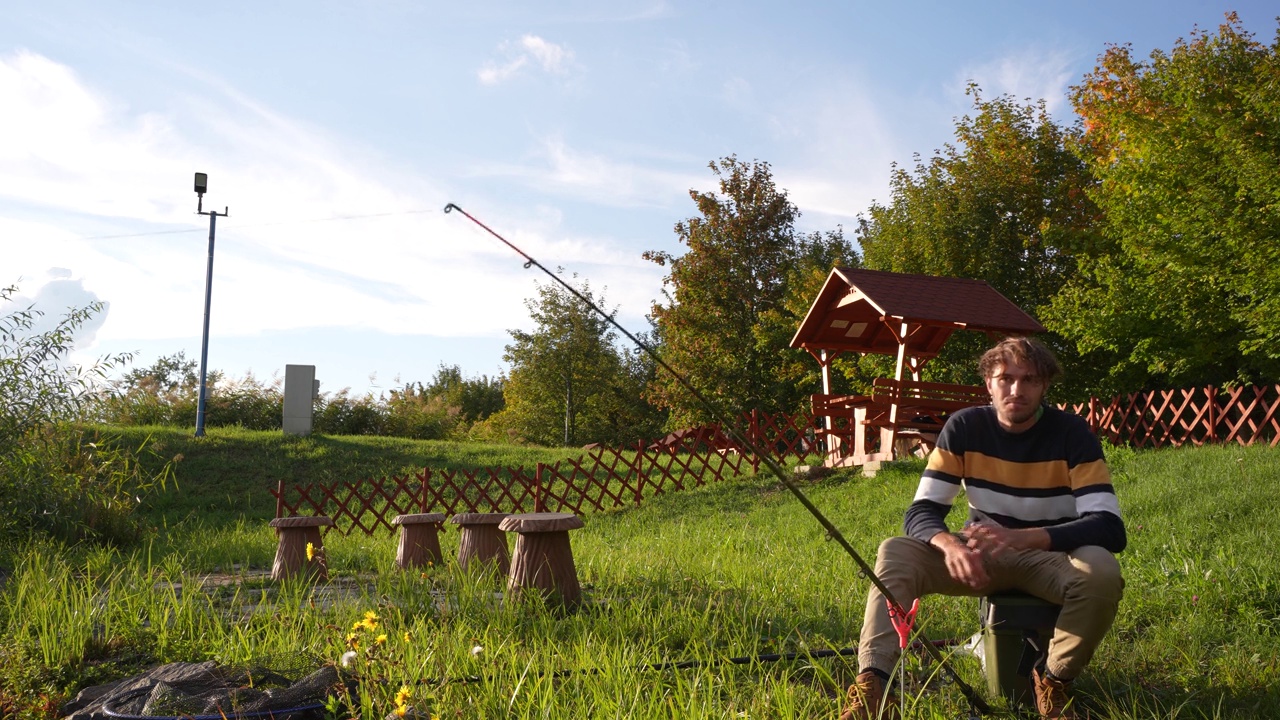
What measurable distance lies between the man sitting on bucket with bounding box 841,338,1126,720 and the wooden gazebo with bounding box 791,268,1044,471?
1050 cm

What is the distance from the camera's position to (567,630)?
14.6 feet

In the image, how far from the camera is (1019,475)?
11.0ft

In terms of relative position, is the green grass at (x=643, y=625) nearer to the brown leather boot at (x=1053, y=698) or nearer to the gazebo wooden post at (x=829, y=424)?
the brown leather boot at (x=1053, y=698)

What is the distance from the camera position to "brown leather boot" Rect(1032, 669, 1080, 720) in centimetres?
320

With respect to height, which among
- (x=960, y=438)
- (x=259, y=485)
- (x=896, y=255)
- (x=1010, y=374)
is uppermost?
(x=896, y=255)

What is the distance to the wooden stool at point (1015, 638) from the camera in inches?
130

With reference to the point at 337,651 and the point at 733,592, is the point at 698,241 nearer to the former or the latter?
the point at 733,592

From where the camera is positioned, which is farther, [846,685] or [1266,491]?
[1266,491]

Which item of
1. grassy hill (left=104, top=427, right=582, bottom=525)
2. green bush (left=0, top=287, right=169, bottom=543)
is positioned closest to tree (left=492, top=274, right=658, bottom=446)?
grassy hill (left=104, top=427, right=582, bottom=525)

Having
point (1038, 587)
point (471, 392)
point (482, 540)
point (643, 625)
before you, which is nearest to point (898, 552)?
point (1038, 587)

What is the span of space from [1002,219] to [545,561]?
19524mm

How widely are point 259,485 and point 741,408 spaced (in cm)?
1295

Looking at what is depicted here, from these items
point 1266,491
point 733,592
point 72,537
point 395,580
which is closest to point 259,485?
point 72,537

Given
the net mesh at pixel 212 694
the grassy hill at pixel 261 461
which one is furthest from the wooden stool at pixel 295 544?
the grassy hill at pixel 261 461
